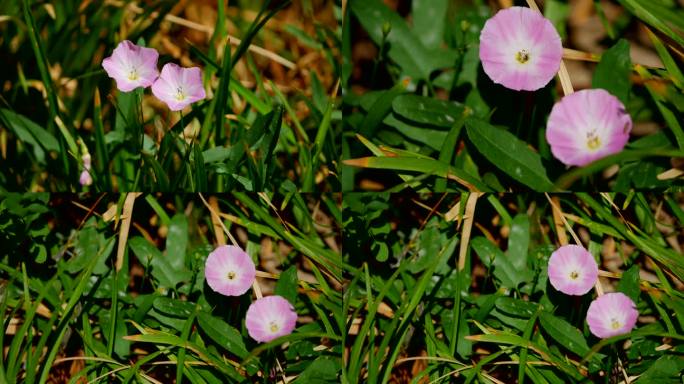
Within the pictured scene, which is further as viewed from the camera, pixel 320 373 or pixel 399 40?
pixel 399 40

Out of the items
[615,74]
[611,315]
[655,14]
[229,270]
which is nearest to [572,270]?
[611,315]

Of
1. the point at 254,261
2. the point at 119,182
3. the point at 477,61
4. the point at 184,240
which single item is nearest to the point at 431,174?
the point at 477,61

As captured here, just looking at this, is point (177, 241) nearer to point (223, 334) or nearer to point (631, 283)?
point (223, 334)

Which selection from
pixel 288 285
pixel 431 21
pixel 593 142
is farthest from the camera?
pixel 431 21

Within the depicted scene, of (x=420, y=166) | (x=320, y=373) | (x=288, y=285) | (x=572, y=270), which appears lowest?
(x=320, y=373)

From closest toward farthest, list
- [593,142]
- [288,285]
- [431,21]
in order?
Result: 1. [593,142]
2. [288,285]
3. [431,21]

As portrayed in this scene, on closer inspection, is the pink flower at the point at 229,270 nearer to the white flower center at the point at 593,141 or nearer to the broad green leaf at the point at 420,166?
the broad green leaf at the point at 420,166
